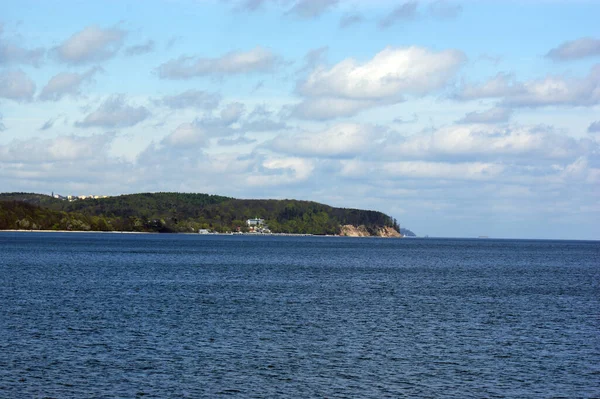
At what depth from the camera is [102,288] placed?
8506 cm

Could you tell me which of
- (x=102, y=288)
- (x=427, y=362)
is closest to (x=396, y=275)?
(x=102, y=288)

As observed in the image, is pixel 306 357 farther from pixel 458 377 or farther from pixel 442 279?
pixel 442 279

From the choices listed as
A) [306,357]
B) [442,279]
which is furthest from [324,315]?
[442,279]

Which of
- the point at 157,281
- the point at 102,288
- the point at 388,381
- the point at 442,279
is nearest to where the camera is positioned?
the point at 388,381

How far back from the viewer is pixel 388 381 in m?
38.9

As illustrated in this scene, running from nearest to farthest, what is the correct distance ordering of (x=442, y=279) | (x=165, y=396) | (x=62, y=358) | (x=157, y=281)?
(x=165, y=396), (x=62, y=358), (x=157, y=281), (x=442, y=279)

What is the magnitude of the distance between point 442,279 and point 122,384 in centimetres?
8585

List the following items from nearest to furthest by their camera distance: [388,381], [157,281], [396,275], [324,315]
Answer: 1. [388,381]
2. [324,315]
3. [157,281]
4. [396,275]

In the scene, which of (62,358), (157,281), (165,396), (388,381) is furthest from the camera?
(157,281)

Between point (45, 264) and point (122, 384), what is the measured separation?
101 metres

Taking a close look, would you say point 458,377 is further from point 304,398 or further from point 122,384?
point 122,384

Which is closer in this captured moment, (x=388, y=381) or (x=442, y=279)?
(x=388, y=381)

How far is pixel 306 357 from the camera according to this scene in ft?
146

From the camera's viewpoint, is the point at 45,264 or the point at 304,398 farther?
the point at 45,264
